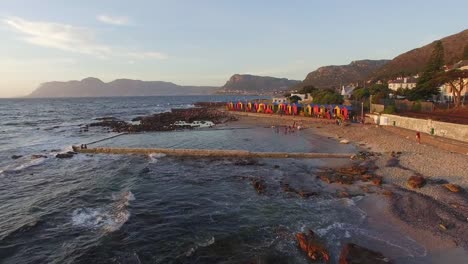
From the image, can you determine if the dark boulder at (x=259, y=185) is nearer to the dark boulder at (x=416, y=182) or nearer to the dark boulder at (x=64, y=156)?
the dark boulder at (x=416, y=182)

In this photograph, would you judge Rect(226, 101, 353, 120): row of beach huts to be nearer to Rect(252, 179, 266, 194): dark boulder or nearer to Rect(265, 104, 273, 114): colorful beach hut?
Rect(265, 104, 273, 114): colorful beach hut

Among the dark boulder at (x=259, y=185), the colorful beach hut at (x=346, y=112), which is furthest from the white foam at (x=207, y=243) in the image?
the colorful beach hut at (x=346, y=112)

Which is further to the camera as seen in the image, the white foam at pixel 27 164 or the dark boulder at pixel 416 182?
the white foam at pixel 27 164

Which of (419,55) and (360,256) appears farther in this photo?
(419,55)

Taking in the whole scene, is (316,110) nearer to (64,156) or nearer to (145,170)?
(145,170)

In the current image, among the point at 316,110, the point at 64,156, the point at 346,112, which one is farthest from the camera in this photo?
the point at 316,110

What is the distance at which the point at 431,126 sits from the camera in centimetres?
3102

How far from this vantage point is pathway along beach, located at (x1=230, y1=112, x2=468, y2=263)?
13.0 m

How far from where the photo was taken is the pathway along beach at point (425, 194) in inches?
514

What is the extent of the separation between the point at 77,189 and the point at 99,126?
3885cm

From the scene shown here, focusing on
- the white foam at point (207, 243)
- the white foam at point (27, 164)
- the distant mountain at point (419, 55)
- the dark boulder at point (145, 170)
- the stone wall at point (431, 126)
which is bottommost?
the white foam at point (207, 243)

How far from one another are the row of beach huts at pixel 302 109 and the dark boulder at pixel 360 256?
1570 inches

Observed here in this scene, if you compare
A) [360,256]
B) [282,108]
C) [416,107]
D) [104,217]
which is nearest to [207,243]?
[360,256]

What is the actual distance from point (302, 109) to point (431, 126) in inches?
1282
